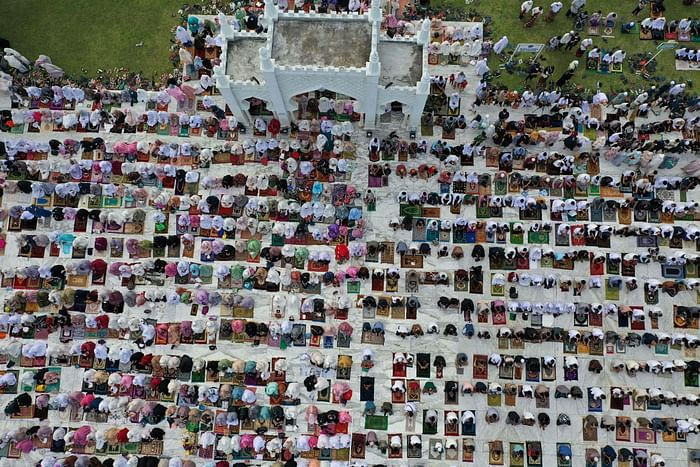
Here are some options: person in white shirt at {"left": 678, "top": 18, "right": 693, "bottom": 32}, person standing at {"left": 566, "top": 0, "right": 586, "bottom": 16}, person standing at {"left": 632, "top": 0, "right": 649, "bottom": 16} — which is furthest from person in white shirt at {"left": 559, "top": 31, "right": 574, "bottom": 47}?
person in white shirt at {"left": 678, "top": 18, "right": 693, "bottom": 32}

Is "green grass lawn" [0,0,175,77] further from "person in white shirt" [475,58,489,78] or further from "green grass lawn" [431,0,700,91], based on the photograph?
"person in white shirt" [475,58,489,78]

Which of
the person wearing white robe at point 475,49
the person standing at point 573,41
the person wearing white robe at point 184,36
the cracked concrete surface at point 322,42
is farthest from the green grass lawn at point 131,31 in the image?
the cracked concrete surface at point 322,42

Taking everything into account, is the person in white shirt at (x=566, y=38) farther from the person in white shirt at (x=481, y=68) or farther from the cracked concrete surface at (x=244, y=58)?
the cracked concrete surface at (x=244, y=58)

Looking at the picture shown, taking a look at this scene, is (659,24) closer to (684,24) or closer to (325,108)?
(684,24)

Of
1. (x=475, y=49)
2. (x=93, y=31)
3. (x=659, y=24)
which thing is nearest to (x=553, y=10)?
(x=475, y=49)

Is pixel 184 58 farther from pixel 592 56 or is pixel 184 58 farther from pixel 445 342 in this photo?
pixel 592 56
